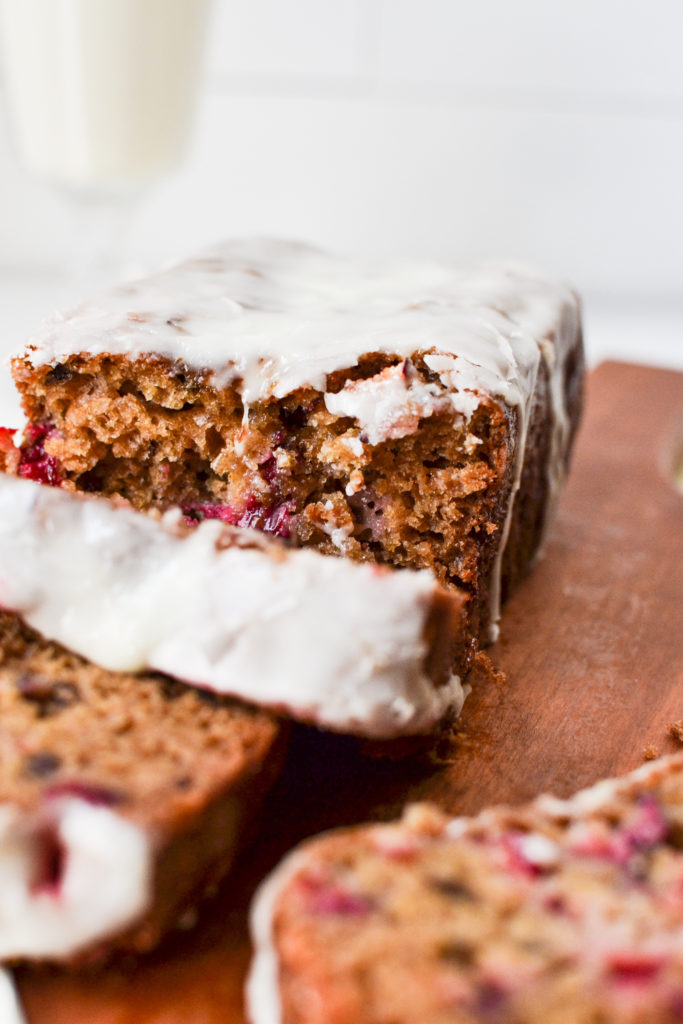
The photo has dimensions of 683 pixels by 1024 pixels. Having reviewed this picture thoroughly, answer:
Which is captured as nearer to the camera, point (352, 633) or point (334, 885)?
point (334, 885)

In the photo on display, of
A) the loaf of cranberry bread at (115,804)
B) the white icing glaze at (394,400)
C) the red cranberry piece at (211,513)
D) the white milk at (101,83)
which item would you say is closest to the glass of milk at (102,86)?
the white milk at (101,83)

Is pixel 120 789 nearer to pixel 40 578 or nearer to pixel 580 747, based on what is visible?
pixel 40 578

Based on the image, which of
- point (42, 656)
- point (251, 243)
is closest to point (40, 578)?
point (42, 656)

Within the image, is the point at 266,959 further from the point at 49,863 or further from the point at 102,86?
the point at 102,86

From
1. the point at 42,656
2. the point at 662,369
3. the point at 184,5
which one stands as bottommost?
the point at 662,369

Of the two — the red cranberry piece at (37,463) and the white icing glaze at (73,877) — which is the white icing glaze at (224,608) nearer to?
the white icing glaze at (73,877)

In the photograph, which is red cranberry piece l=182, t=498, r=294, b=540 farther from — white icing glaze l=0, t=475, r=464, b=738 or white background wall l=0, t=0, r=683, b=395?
white background wall l=0, t=0, r=683, b=395
